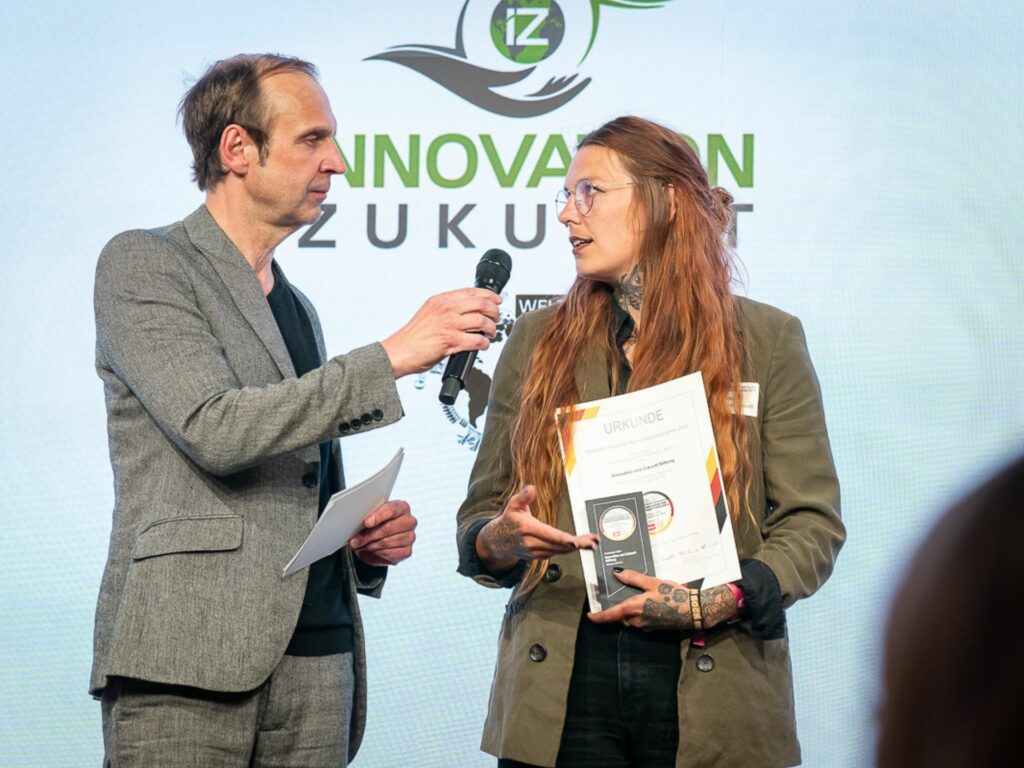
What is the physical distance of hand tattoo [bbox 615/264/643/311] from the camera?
2291 millimetres

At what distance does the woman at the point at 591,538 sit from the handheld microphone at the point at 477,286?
139 mm

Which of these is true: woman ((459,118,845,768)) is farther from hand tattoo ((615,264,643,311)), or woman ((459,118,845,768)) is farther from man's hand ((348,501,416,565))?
man's hand ((348,501,416,565))

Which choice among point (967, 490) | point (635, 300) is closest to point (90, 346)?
point (635, 300)

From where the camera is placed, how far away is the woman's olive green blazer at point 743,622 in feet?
6.49

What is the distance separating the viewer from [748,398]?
7.01 feet

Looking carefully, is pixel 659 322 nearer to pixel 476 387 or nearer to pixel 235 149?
pixel 235 149

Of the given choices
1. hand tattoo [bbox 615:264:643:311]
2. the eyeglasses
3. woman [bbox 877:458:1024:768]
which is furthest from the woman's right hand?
woman [bbox 877:458:1024:768]

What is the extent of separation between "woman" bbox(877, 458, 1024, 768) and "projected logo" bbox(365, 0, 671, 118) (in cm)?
327

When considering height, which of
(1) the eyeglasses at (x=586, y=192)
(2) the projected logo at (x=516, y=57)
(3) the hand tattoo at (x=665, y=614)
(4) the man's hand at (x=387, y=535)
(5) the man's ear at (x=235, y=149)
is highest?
(2) the projected logo at (x=516, y=57)

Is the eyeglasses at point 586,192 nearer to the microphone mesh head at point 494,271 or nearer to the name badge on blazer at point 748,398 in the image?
the microphone mesh head at point 494,271

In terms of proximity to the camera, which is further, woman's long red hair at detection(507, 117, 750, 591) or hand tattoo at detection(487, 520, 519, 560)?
woman's long red hair at detection(507, 117, 750, 591)

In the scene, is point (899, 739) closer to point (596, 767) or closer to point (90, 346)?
point (596, 767)

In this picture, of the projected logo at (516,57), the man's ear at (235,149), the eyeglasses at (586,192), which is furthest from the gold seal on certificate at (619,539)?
the projected logo at (516,57)

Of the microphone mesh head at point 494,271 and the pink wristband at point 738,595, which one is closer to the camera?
the pink wristband at point 738,595
